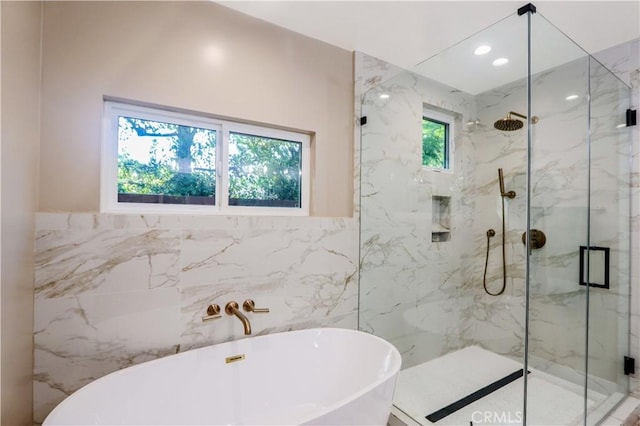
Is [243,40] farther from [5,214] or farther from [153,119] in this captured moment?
[5,214]

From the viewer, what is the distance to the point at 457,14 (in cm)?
186

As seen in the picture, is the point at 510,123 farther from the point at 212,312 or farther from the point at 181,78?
the point at 212,312

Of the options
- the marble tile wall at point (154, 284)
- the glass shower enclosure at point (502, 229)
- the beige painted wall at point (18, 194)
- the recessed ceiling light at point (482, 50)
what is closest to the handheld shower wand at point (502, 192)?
the glass shower enclosure at point (502, 229)

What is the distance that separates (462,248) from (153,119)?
255 cm

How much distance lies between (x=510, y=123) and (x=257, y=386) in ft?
8.24

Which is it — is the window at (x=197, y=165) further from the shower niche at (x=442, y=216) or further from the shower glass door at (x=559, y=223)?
the shower glass door at (x=559, y=223)

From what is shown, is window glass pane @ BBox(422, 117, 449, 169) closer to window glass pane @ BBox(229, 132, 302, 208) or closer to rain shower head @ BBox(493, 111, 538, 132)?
rain shower head @ BBox(493, 111, 538, 132)

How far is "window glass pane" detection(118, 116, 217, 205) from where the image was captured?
5.49ft

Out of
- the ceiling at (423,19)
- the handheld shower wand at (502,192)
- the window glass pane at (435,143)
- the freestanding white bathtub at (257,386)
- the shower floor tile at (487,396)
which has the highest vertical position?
the ceiling at (423,19)

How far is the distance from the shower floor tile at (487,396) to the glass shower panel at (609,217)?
0.45 meters

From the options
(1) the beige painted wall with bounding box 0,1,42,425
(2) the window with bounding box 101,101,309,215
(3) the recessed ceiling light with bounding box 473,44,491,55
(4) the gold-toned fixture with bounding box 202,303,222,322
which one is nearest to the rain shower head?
(3) the recessed ceiling light with bounding box 473,44,491,55

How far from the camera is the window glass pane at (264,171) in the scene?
6.49 ft

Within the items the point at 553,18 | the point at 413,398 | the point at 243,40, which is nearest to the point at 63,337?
the point at 243,40

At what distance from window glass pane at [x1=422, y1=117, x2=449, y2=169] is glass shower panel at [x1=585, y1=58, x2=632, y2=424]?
0.99 meters
